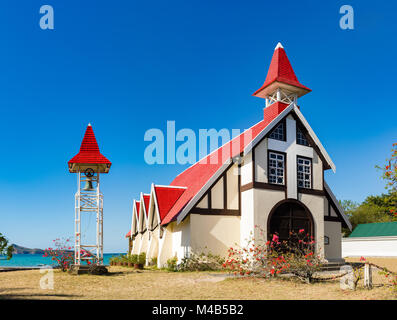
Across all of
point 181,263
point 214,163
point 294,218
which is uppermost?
point 214,163

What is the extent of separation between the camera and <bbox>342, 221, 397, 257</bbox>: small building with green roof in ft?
122

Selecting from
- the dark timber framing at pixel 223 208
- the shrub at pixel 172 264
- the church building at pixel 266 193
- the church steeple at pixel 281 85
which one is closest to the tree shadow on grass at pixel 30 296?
the church building at pixel 266 193

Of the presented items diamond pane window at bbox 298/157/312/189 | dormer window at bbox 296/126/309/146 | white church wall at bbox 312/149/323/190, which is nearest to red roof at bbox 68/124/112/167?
diamond pane window at bbox 298/157/312/189

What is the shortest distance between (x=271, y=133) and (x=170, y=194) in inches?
306

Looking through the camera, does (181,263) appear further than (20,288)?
Yes

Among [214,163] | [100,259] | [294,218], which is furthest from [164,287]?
[214,163]

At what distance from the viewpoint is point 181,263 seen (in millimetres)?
20391

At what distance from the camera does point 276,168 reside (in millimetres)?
22297

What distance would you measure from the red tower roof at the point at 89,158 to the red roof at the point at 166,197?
5642mm

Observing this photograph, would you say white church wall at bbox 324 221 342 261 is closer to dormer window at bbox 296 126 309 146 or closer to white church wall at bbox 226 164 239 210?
dormer window at bbox 296 126 309 146

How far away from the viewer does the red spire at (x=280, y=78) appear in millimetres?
24484

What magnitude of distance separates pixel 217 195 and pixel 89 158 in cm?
712
